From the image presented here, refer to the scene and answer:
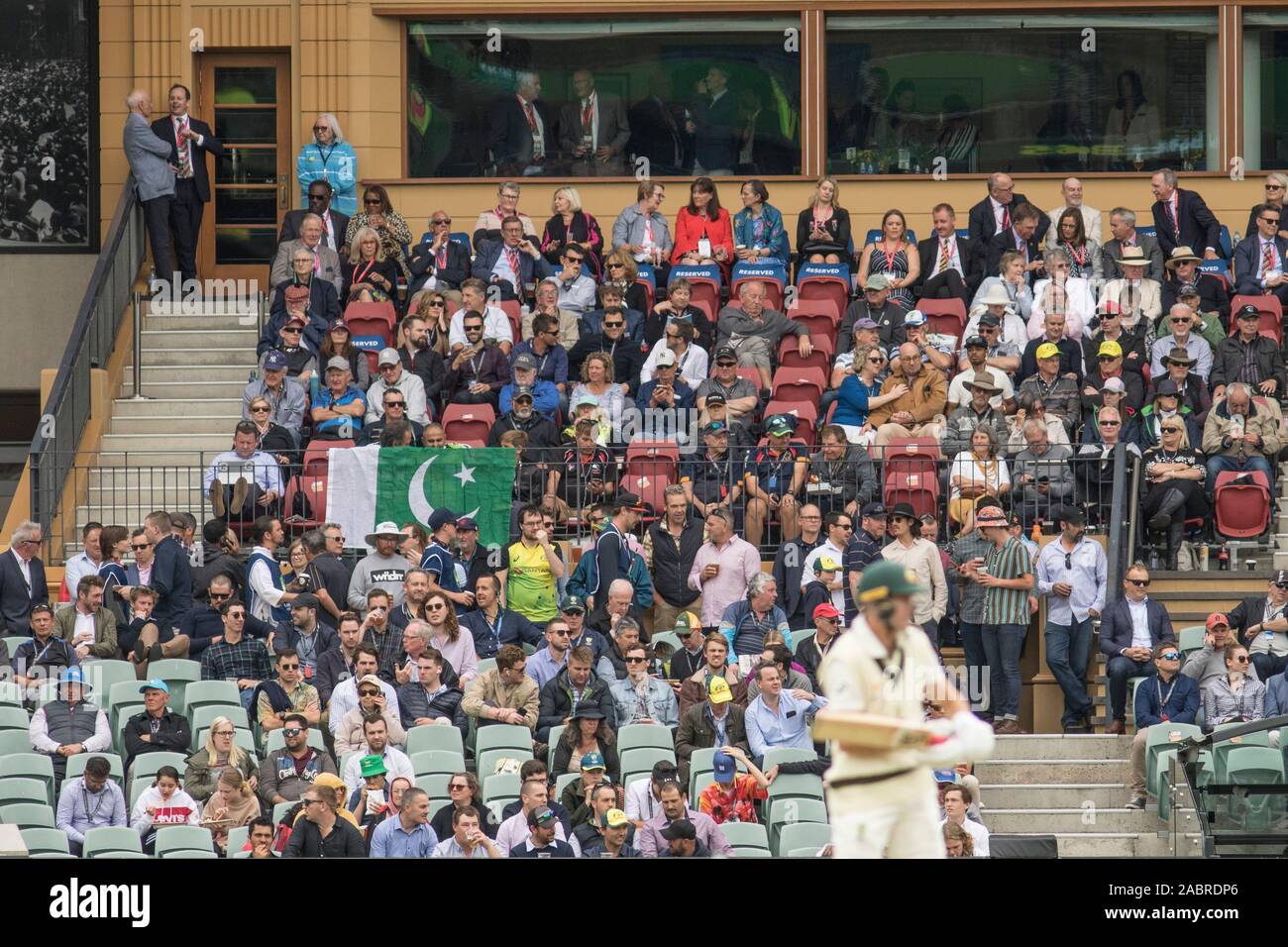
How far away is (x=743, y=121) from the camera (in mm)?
25750

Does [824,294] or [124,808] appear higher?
[824,294]

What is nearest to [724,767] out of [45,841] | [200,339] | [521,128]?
[45,841]

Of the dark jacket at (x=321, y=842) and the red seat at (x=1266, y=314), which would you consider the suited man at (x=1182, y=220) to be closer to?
the red seat at (x=1266, y=314)

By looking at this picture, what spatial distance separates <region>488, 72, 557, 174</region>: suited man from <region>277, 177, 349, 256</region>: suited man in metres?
2.50

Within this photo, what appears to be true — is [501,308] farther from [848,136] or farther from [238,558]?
[848,136]

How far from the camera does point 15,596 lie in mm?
19156

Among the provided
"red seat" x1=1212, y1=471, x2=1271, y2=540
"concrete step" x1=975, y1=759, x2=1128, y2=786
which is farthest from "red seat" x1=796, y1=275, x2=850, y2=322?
"concrete step" x1=975, y1=759, x2=1128, y2=786

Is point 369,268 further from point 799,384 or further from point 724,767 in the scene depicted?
point 724,767

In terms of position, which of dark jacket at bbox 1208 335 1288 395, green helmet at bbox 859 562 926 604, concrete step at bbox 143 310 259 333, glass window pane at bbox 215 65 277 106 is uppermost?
glass window pane at bbox 215 65 277 106

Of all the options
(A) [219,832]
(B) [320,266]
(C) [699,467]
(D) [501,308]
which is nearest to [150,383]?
(B) [320,266]

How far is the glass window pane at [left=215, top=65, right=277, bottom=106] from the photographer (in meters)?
25.7

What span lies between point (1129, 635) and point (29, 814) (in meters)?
7.83

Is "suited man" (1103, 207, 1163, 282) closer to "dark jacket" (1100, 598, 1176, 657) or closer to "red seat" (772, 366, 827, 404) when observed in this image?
"red seat" (772, 366, 827, 404)

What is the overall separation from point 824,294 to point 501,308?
298 cm
